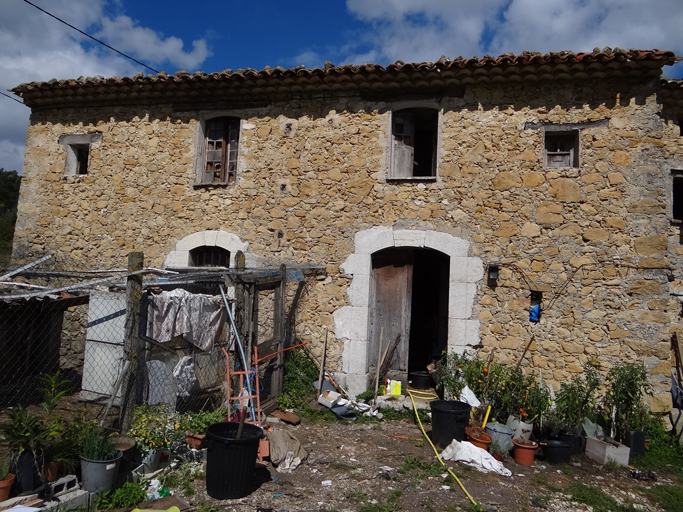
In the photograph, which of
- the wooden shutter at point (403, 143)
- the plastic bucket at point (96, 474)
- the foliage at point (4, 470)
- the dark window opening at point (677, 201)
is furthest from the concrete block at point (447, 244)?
the foliage at point (4, 470)

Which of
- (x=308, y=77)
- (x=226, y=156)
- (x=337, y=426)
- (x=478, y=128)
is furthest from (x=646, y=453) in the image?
(x=226, y=156)

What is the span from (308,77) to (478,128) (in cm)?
288

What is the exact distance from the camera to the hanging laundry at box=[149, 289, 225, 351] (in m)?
5.27

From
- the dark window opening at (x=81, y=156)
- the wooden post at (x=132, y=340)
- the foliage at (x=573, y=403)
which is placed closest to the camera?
the wooden post at (x=132, y=340)

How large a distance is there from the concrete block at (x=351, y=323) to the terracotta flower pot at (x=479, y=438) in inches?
90.3

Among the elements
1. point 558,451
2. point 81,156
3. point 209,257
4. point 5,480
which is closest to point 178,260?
point 209,257

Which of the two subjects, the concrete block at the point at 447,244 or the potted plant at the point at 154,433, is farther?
the concrete block at the point at 447,244

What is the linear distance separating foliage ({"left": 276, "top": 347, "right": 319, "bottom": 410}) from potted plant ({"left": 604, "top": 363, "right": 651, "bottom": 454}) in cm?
427

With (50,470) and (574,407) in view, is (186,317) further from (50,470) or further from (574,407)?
(574,407)

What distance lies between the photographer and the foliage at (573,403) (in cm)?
599

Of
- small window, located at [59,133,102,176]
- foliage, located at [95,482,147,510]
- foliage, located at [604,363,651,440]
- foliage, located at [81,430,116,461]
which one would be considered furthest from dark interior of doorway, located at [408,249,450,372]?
small window, located at [59,133,102,176]

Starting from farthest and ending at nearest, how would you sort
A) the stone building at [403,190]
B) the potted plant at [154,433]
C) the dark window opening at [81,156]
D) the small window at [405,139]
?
1. the dark window opening at [81,156]
2. the small window at [405,139]
3. the stone building at [403,190]
4. the potted plant at [154,433]

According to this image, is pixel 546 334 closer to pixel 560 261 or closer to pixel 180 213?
pixel 560 261

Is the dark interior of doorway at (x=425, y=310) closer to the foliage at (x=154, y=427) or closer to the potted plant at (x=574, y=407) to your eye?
the potted plant at (x=574, y=407)
